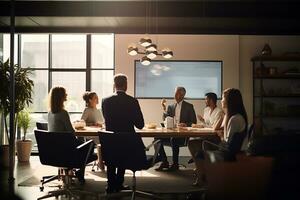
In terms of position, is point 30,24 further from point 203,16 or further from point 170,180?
point 170,180

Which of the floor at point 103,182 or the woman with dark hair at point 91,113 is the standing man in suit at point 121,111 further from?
the woman with dark hair at point 91,113

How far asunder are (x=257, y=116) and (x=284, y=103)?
65 centimetres

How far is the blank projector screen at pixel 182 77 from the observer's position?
8.65 m

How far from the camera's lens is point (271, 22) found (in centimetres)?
713

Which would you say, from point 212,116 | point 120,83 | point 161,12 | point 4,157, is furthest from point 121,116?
point 4,157

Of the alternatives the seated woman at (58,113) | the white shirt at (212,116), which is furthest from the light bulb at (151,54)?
the seated woman at (58,113)

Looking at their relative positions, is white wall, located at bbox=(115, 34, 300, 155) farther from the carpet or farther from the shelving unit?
the carpet

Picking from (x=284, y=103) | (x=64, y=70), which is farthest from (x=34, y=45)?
(x=284, y=103)

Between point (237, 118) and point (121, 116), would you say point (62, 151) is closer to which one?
point (121, 116)

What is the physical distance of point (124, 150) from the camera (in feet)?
13.6

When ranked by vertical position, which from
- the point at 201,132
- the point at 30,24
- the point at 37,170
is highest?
the point at 30,24

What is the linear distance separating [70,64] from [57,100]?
4.46 metres

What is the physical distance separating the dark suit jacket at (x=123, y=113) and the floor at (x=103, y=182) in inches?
29.9

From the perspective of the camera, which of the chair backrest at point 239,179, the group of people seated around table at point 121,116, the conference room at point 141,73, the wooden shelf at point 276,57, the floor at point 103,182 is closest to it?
the chair backrest at point 239,179
